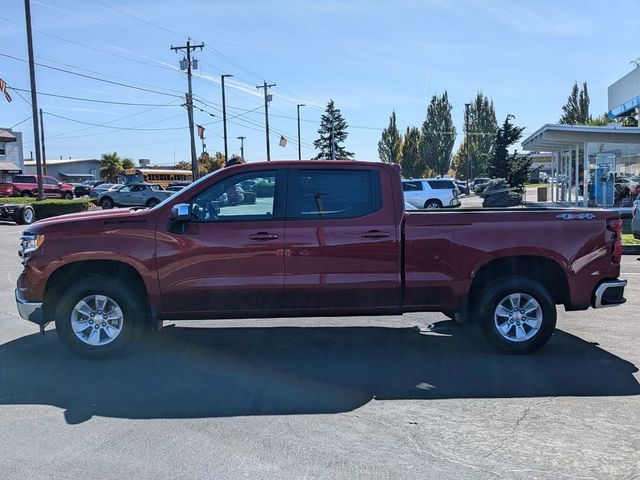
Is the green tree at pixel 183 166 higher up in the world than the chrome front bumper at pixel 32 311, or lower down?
higher up

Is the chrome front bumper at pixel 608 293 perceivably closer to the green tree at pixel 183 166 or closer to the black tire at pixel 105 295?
the black tire at pixel 105 295

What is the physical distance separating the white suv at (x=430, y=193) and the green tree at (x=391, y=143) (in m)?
45.0

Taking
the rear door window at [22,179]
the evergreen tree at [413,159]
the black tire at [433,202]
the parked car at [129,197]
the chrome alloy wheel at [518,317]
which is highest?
the evergreen tree at [413,159]

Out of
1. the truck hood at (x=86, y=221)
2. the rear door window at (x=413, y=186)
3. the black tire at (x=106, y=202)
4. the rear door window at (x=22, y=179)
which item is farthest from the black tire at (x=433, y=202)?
the rear door window at (x=22, y=179)

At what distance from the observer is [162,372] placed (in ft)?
19.3

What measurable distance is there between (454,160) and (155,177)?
41691mm

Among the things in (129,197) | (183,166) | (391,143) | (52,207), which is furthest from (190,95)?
(183,166)

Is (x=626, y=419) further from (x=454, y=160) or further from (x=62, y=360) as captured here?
(x=454, y=160)

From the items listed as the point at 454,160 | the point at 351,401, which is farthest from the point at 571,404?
Answer: the point at 454,160

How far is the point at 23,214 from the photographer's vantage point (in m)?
24.4

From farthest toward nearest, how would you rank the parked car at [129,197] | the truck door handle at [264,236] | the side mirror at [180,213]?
the parked car at [129,197] → the truck door handle at [264,236] → the side mirror at [180,213]

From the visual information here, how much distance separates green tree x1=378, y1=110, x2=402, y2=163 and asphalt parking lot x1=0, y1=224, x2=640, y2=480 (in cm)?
6770

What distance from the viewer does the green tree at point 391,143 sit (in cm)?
7406

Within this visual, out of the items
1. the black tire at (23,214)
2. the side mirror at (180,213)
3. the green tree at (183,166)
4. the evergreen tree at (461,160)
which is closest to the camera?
the side mirror at (180,213)
